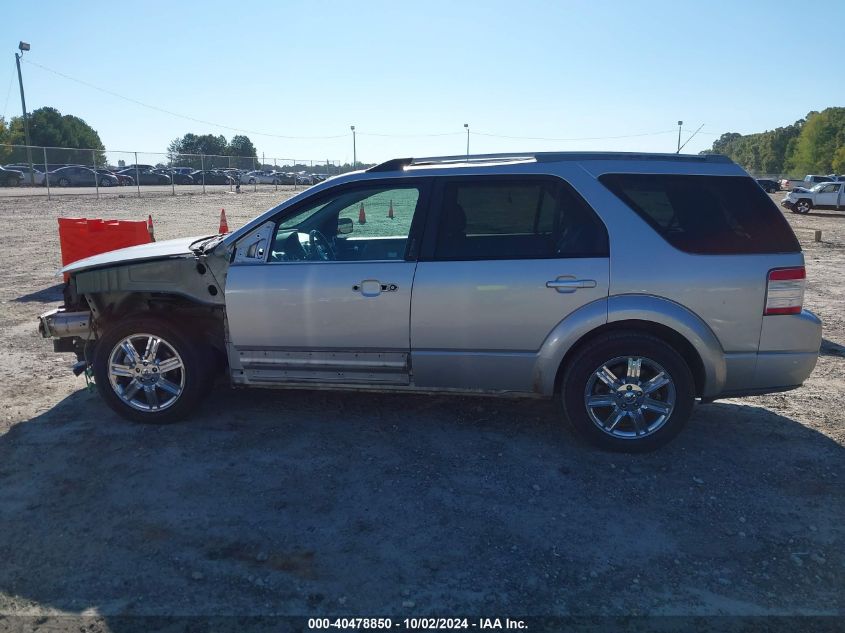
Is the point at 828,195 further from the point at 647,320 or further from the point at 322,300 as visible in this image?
the point at 322,300

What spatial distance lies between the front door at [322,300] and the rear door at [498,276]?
0.16 metres

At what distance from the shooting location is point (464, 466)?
4.16m

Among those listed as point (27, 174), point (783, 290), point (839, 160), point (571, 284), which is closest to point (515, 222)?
point (571, 284)

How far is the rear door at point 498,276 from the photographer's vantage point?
4.23 meters

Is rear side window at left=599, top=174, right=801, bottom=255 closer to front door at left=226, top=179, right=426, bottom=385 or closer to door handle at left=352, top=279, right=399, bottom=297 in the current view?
front door at left=226, top=179, right=426, bottom=385

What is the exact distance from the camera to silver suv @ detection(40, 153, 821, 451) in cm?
417

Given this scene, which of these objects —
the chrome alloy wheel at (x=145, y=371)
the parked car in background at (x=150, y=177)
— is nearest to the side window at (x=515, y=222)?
the chrome alloy wheel at (x=145, y=371)

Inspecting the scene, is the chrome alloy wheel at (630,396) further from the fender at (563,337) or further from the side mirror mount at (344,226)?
the side mirror mount at (344,226)

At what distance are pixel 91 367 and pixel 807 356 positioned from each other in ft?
16.3

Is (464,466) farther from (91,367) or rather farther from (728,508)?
(91,367)

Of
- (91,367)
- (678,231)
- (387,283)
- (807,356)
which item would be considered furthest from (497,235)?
(91,367)

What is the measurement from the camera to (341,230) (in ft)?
16.0

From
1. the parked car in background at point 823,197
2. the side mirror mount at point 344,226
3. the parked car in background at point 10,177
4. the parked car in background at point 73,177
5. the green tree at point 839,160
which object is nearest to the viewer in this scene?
the side mirror mount at point 344,226

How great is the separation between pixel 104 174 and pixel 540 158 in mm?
40508
